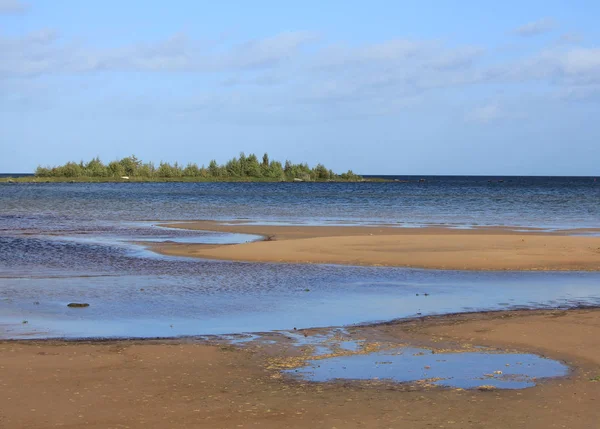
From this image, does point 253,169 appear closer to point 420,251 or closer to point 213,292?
point 420,251

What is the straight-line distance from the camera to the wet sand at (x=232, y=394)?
8.23 m

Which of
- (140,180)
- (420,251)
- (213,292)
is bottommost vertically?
(213,292)

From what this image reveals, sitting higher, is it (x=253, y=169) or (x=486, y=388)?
(x=253, y=169)

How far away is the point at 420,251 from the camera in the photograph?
26266 millimetres

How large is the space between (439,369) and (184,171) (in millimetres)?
151272

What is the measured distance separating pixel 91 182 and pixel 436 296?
136 m

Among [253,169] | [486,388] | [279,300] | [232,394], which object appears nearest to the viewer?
[232,394]

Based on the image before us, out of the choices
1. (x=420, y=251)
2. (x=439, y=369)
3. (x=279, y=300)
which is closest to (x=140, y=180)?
(x=420, y=251)

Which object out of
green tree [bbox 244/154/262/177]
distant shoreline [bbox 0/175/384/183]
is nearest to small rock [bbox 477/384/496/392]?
distant shoreline [bbox 0/175/384/183]

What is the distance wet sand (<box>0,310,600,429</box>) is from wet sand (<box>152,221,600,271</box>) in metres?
11.2

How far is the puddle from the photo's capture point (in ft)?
32.1

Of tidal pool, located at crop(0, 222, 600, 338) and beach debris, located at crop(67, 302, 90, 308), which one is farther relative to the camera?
beach debris, located at crop(67, 302, 90, 308)

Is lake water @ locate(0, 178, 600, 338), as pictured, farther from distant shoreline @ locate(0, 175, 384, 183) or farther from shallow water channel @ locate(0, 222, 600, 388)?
distant shoreline @ locate(0, 175, 384, 183)

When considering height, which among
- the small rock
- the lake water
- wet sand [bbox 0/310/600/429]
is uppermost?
the small rock
